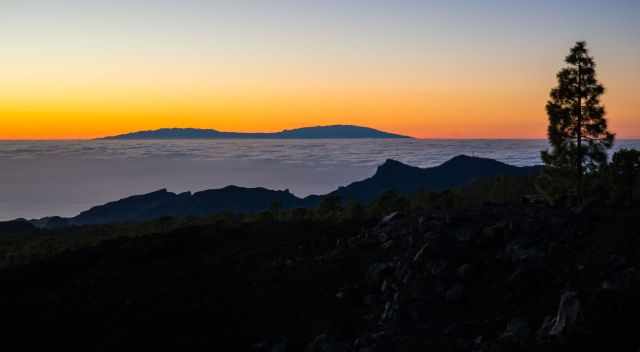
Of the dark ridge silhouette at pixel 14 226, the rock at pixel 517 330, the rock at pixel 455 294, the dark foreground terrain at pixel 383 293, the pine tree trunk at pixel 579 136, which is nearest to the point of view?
the rock at pixel 517 330

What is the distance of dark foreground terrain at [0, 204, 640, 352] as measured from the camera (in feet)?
35.4

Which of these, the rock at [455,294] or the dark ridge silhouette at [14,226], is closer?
the rock at [455,294]

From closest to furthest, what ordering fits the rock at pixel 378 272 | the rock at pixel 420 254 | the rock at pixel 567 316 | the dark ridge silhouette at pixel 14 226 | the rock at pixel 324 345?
the rock at pixel 567 316
the rock at pixel 324 345
the rock at pixel 420 254
the rock at pixel 378 272
the dark ridge silhouette at pixel 14 226

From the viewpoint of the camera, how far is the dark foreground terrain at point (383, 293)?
10789mm

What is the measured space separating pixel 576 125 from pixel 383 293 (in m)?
24.8

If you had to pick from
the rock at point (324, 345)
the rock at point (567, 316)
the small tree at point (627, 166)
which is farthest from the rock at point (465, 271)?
the small tree at point (627, 166)

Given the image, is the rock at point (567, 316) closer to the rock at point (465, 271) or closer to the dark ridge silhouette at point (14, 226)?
the rock at point (465, 271)

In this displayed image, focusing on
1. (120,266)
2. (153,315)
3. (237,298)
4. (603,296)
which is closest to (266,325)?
(237,298)

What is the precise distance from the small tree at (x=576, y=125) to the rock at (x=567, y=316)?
2509 centimetres

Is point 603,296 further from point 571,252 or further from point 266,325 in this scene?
point 266,325

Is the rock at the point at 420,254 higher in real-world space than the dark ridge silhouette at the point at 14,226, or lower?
higher

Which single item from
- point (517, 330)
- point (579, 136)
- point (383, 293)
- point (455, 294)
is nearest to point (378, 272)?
point (383, 293)

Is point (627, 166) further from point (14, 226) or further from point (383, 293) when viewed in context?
point (14, 226)

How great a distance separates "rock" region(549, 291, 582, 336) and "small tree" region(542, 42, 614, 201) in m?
25.1
